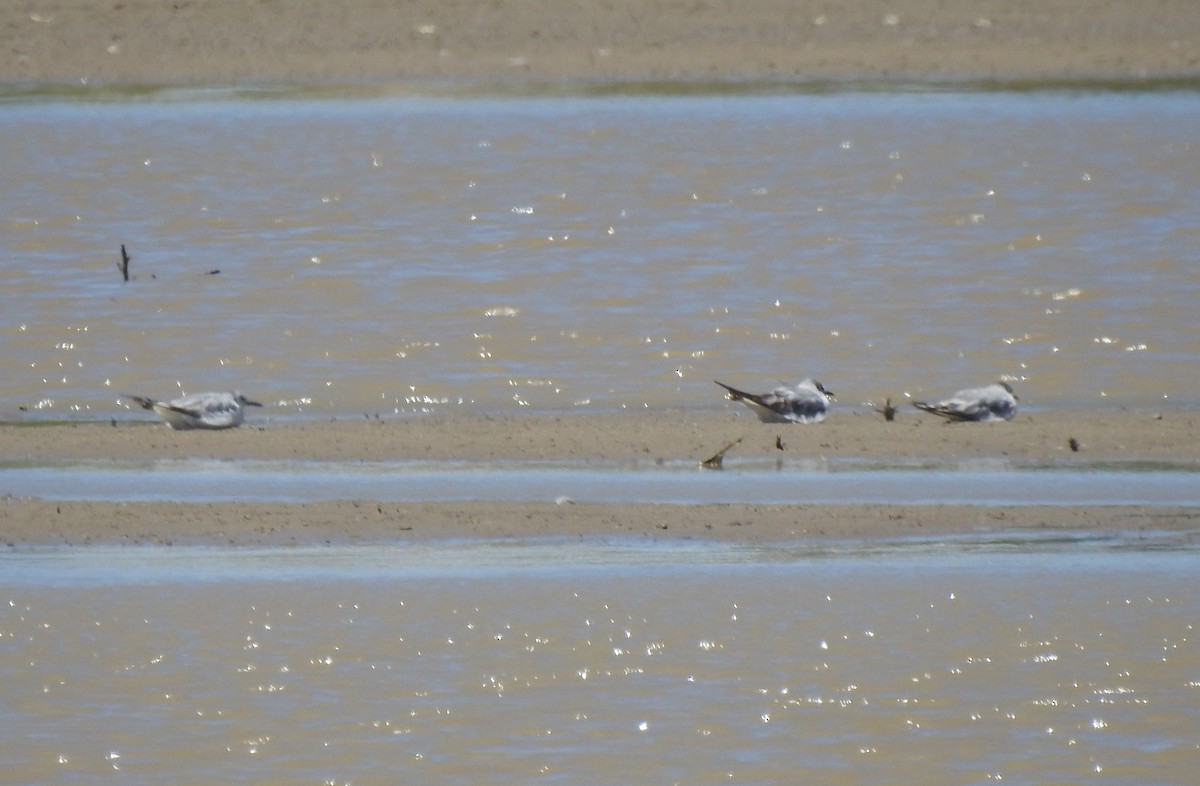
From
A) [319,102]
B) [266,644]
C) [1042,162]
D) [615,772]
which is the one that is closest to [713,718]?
[615,772]

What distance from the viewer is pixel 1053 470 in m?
9.32

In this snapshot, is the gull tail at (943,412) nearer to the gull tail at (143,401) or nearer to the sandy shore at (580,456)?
the sandy shore at (580,456)

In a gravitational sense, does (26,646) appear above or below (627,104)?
below

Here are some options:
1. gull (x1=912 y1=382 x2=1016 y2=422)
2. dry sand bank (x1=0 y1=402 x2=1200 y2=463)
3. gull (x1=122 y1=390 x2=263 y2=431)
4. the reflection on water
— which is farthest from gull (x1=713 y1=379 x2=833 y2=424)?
the reflection on water

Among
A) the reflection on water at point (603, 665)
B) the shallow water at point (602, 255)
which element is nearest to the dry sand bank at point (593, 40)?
A: the shallow water at point (602, 255)

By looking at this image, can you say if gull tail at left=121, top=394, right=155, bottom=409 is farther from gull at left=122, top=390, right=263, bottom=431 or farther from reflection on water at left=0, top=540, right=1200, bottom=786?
reflection on water at left=0, top=540, right=1200, bottom=786

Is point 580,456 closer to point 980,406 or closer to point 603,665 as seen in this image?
point 980,406

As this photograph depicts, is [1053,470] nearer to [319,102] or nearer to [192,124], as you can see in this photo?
[192,124]

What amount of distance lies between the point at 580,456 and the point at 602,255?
557 centimetres

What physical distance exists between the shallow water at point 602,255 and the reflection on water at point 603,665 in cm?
391

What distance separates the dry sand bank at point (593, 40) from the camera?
24.4 meters

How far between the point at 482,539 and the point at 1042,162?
445 inches

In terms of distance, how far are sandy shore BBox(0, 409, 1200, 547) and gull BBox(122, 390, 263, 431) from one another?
71 millimetres

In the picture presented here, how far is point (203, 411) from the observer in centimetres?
1044
